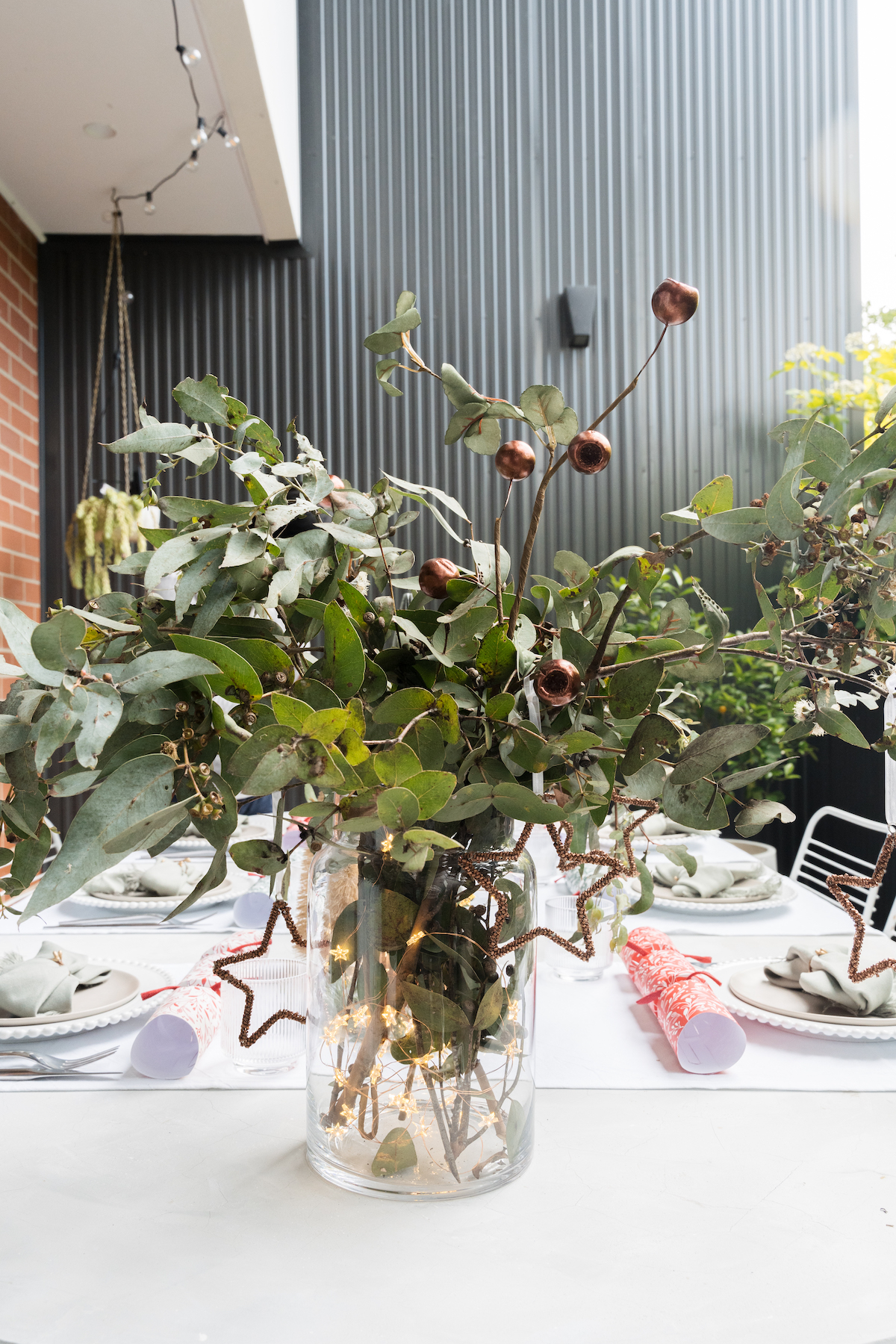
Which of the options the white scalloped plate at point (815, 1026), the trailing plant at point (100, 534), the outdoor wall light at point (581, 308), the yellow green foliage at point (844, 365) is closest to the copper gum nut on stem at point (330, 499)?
the white scalloped plate at point (815, 1026)

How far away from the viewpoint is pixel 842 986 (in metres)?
0.92

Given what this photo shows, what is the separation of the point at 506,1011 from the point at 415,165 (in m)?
3.82

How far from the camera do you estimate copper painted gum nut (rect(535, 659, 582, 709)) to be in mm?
460

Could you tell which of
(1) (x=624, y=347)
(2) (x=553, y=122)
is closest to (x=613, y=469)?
(1) (x=624, y=347)

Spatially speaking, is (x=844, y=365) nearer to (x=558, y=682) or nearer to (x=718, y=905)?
(x=718, y=905)

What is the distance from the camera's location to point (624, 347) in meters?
3.72

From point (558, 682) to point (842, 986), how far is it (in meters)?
0.65

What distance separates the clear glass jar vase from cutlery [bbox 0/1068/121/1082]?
0.97 feet

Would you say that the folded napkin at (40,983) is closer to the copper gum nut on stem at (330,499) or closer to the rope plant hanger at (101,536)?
the copper gum nut on stem at (330,499)

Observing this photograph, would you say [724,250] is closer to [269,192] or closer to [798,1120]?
[269,192]

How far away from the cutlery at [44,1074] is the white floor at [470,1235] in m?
0.05

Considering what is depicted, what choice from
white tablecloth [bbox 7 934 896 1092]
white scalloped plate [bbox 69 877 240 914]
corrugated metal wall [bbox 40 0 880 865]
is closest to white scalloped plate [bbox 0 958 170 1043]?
white tablecloth [bbox 7 934 896 1092]

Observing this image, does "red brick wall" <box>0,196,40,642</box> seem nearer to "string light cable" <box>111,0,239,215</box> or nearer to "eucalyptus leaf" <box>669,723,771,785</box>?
"string light cable" <box>111,0,239,215</box>

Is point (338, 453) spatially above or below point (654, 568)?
above
